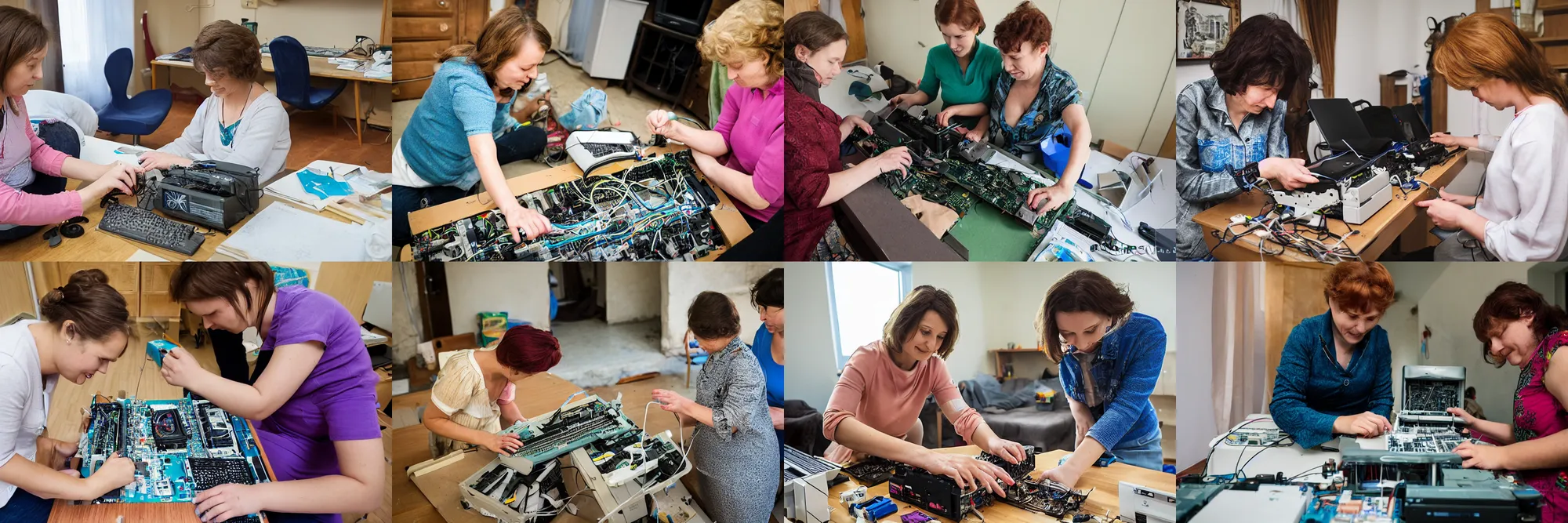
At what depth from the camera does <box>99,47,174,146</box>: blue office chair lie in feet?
9.68

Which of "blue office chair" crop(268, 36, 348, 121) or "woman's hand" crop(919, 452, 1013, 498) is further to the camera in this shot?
"woman's hand" crop(919, 452, 1013, 498)

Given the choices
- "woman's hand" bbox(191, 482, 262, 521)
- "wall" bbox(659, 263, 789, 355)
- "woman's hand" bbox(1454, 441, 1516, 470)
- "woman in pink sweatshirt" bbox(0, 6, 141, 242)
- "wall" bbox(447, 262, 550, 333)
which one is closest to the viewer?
"woman's hand" bbox(191, 482, 262, 521)

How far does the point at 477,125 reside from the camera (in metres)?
2.81

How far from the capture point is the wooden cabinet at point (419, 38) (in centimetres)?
284

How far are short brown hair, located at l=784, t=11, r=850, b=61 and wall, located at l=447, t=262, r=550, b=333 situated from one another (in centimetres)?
103

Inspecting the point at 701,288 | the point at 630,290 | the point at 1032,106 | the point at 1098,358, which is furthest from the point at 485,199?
the point at 1098,358

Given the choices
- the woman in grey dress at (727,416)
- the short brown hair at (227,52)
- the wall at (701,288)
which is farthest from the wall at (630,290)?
the short brown hair at (227,52)

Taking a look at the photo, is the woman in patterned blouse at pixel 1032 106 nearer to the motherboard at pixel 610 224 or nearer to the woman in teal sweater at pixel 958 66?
the woman in teal sweater at pixel 958 66

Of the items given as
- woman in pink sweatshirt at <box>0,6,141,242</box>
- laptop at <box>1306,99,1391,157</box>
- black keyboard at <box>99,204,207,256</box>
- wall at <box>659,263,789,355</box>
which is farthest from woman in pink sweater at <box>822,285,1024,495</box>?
woman in pink sweatshirt at <box>0,6,141,242</box>

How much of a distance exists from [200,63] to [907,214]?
2.14m

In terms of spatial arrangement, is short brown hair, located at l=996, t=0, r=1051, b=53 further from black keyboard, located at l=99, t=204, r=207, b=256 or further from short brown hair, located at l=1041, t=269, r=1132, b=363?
black keyboard, located at l=99, t=204, r=207, b=256

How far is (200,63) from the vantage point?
2945mm

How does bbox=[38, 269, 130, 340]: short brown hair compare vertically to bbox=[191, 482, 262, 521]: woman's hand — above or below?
above

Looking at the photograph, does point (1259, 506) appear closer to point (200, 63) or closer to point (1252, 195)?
point (1252, 195)
